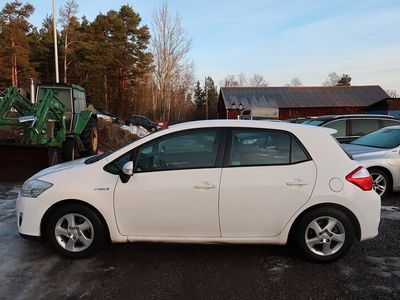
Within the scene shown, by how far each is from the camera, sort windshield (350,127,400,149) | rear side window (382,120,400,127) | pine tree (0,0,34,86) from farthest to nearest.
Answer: pine tree (0,0,34,86)
rear side window (382,120,400,127)
windshield (350,127,400,149)

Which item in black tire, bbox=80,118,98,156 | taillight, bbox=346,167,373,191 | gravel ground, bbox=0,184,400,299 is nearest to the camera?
gravel ground, bbox=0,184,400,299

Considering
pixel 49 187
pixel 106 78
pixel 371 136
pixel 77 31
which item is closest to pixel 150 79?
pixel 106 78

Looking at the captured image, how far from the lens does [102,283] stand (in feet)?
15.3

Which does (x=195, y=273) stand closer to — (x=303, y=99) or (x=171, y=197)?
(x=171, y=197)

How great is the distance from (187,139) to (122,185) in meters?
0.92

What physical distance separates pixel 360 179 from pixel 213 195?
1.71 meters

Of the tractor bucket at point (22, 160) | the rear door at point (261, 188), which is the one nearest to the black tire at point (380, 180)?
the rear door at point (261, 188)

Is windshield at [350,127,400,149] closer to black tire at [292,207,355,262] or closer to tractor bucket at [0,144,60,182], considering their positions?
black tire at [292,207,355,262]

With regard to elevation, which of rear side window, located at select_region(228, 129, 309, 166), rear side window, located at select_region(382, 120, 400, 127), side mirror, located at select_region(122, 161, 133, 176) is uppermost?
rear side window, located at select_region(382, 120, 400, 127)

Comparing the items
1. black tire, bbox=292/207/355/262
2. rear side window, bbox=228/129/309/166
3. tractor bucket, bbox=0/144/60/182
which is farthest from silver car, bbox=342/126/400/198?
tractor bucket, bbox=0/144/60/182

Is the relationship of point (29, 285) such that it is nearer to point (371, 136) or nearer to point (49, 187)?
point (49, 187)

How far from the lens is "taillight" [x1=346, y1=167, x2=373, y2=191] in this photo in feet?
17.0

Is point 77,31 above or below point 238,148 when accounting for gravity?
above

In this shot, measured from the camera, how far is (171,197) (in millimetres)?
5121
